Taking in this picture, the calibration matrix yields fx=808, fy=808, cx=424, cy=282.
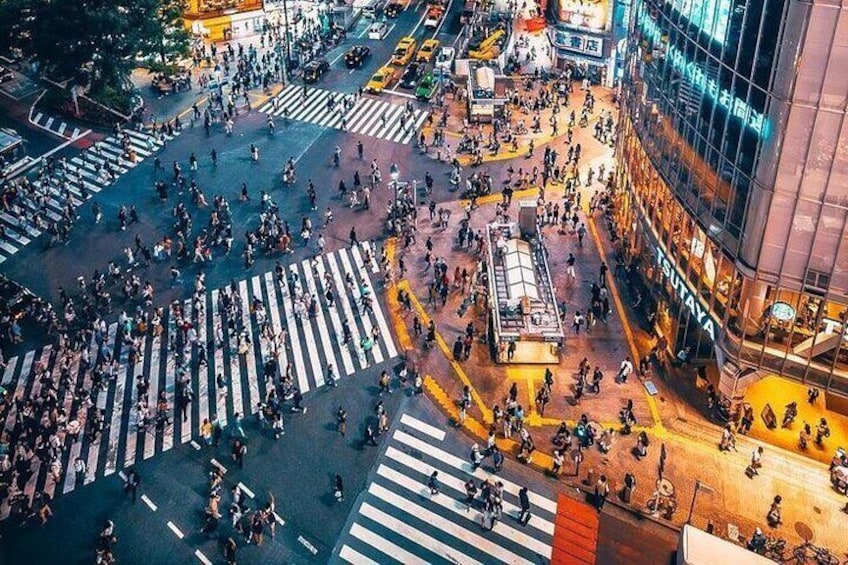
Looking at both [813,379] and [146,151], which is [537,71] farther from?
[813,379]

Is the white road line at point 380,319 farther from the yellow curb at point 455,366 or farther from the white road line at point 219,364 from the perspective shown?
the white road line at point 219,364

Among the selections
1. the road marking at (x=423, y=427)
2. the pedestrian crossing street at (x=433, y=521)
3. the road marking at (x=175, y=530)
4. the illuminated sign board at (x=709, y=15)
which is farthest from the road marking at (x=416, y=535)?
the illuminated sign board at (x=709, y=15)

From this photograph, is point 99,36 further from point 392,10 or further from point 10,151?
point 392,10

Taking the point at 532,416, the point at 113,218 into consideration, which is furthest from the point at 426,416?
the point at 113,218

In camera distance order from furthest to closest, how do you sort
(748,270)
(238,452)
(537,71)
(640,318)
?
(537,71), (640,318), (238,452), (748,270)

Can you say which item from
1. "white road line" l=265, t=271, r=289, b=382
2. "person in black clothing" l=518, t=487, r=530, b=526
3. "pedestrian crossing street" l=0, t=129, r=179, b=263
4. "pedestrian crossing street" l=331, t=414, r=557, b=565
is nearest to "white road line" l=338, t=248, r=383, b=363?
"white road line" l=265, t=271, r=289, b=382

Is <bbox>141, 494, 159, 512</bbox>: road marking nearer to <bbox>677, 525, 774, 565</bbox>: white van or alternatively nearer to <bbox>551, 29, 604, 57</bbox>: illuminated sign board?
<bbox>677, 525, 774, 565</bbox>: white van

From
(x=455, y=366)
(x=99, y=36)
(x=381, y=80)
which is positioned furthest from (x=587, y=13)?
(x=455, y=366)
